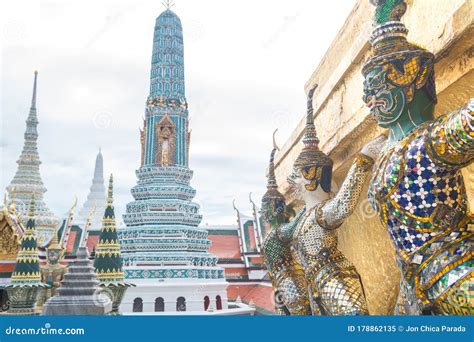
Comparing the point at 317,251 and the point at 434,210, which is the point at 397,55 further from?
the point at 317,251

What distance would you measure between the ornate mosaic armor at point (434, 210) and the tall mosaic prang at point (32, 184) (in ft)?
42.2

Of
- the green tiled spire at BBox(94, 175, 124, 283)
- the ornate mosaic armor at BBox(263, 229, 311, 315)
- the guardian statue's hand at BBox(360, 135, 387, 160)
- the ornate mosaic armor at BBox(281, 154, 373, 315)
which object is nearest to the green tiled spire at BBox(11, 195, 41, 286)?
the green tiled spire at BBox(94, 175, 124, 283)

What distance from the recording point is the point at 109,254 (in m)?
6.39

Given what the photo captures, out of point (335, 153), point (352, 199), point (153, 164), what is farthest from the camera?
point (153, 164)

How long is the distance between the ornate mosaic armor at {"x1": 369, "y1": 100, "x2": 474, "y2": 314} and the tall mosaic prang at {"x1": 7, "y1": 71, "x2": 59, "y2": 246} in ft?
42.2

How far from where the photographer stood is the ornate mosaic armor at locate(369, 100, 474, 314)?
1.24 metres

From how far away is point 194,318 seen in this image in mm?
1549

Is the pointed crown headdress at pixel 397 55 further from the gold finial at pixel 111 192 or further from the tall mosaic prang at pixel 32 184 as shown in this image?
the tall mosaic prang at pixel 32 184

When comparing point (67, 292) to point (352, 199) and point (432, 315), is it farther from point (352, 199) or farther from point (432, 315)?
point (432, 315)

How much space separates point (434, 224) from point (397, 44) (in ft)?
1.80

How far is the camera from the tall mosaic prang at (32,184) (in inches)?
537

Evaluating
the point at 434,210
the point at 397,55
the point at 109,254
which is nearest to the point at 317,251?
the point at 434,210

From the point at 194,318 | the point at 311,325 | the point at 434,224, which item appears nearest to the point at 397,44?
the point at 434,224

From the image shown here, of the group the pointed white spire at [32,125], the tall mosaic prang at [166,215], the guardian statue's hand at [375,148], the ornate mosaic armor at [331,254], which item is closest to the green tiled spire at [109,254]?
the tall mosaic prang at [166,215]
